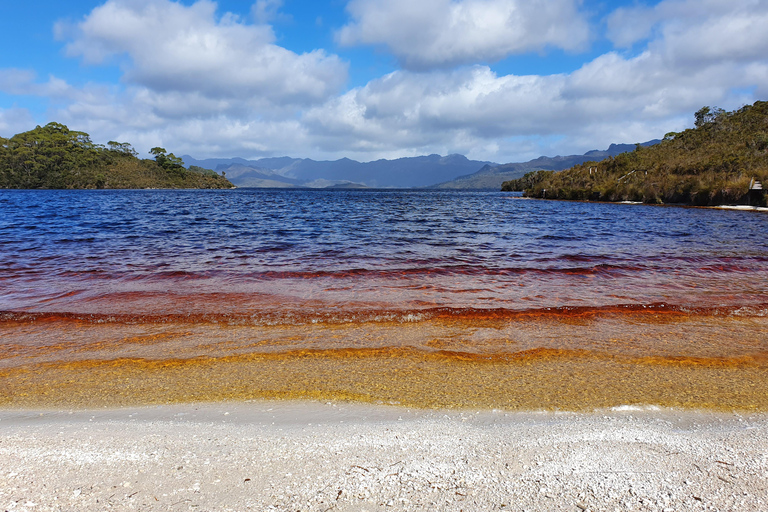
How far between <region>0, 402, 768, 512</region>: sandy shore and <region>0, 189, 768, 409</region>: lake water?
461 mm

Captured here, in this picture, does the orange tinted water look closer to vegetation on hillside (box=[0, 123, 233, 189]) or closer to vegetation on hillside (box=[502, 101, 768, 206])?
vegetation on hillside (box=[502, 101, 768, 206])

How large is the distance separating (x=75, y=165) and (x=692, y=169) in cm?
18815

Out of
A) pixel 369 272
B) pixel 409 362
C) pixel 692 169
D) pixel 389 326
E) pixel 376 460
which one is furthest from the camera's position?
pixel 692 169

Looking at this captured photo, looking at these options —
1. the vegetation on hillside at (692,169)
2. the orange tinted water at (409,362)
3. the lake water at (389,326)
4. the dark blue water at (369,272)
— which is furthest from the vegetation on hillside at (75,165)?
the orange tinted water at (409,362)

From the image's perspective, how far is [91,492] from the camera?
3141 millimetres

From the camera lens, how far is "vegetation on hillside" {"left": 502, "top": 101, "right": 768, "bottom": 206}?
1861 inches

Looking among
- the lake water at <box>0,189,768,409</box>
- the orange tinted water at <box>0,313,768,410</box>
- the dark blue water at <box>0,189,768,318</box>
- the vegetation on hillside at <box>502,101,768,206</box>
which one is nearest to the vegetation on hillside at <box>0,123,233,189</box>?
the vegetation on hillside at <box>502,101,768,206</box>

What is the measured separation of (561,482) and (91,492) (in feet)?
12.0

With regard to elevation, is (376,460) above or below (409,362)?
above

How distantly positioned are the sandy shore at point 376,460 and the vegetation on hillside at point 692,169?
53119mm

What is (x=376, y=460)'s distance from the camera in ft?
11.6

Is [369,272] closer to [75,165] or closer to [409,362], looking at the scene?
[409,362]

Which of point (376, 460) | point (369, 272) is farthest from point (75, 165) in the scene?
point (376, 460)

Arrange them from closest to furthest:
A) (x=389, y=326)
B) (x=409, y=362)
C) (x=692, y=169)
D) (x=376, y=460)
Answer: (x=376, y=460) → (x=409, y=362) → (x=389, y=326) → (x=692, y=169)
